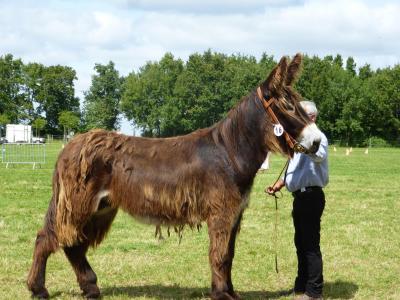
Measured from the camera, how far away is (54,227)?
597cm

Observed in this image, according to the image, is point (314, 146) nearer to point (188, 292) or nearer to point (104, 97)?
point (188, 292)

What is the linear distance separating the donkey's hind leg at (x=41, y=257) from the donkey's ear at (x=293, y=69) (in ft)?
10.1

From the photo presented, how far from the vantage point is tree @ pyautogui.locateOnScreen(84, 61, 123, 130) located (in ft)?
328

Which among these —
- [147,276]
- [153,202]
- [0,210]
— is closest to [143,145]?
[153,202]

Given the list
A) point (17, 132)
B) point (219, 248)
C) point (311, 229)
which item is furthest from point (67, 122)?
point (219, 248)

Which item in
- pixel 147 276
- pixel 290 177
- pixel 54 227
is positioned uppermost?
pixel 290 177

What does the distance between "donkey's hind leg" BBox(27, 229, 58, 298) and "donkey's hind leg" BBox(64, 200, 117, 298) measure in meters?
0.26

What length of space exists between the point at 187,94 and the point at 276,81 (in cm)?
8562

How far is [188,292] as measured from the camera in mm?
→ 6762

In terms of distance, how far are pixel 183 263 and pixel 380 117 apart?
239 feet

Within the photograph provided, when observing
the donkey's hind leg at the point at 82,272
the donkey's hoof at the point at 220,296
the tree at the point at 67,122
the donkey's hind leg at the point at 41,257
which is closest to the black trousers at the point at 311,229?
the donkey's hoof at the point at 220,296

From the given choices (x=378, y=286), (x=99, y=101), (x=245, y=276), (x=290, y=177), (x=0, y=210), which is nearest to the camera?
(x=290, y=177)

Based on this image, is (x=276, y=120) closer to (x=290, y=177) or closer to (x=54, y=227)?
(x=290, y=177)

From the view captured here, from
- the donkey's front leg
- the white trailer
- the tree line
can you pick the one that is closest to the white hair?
the donkey's front leg
